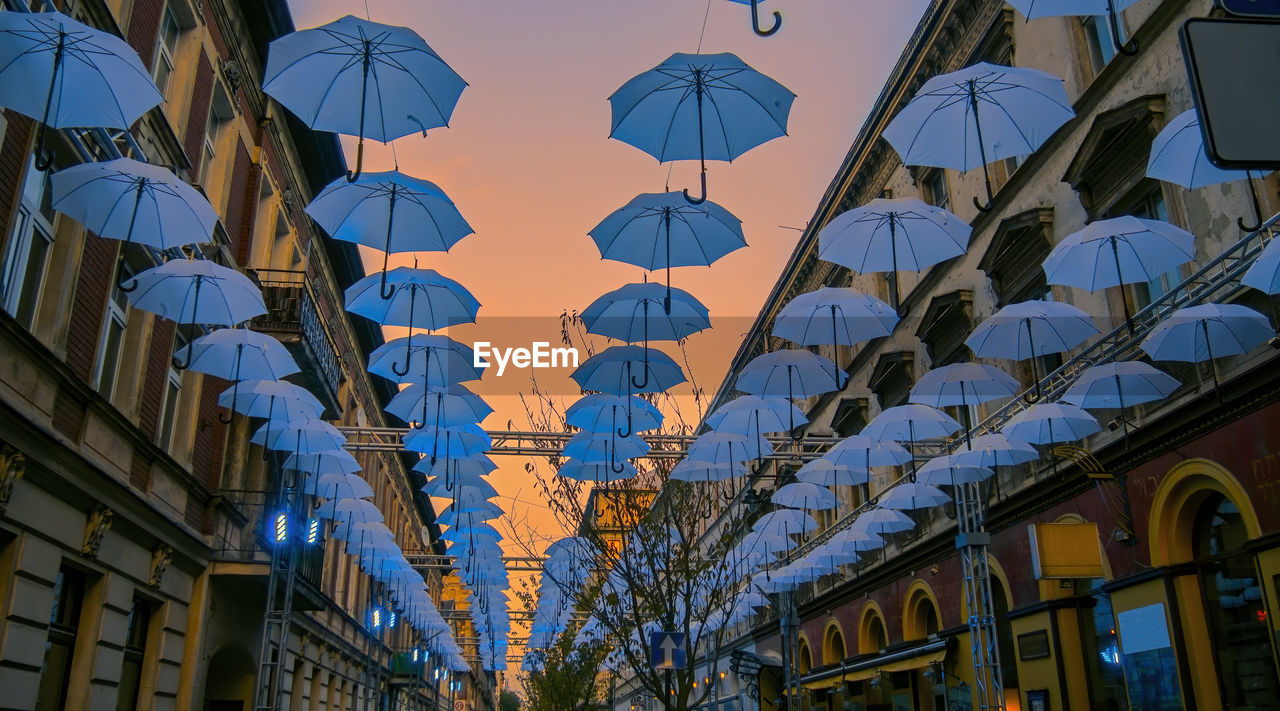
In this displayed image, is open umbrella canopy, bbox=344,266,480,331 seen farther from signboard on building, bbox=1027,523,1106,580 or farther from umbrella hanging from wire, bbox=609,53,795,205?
signboard on building, bbox=1027,523,1106,580

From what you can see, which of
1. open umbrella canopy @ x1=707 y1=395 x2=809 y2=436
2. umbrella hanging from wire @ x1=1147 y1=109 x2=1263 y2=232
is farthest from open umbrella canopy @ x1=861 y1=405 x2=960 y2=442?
umbrella hanging from wire @ x1=1147 y1=109 x2=1263 y2=232

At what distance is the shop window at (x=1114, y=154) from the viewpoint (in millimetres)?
15227

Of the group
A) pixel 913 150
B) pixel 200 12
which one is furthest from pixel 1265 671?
pixel 200 12

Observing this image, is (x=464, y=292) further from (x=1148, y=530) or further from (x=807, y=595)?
(x=807, y=595)

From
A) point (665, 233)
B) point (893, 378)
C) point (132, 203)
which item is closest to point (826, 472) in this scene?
point (893, 378)

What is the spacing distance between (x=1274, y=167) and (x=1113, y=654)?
1529 cm

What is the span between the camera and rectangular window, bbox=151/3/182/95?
15.8 m

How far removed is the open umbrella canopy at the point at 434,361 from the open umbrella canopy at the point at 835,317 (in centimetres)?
549

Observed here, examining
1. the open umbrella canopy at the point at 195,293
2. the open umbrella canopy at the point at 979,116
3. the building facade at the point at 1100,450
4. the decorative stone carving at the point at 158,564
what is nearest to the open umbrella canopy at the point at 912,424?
the building facade at the point at 1100,450

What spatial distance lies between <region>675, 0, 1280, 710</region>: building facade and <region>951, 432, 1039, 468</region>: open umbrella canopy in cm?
97

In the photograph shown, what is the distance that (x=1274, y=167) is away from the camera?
3.47 meters

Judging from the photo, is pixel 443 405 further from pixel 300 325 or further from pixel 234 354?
pixel 234 354

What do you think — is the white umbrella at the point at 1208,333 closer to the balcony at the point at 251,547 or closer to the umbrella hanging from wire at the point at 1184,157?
the umbrella hanging from wire at the point at 1184,157

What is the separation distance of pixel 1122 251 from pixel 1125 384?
2.20m
